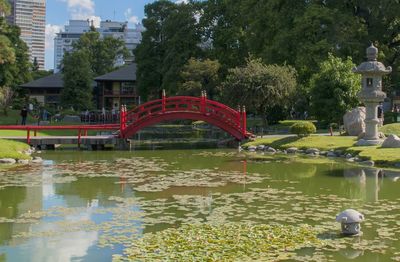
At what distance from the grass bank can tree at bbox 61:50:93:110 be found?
1364 inches

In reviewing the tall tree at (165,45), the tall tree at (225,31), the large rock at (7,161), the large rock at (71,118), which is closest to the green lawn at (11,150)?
the large rock at (7,161)

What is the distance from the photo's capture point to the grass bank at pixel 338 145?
19156 mm

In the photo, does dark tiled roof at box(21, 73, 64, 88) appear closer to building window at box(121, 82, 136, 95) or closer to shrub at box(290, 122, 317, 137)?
building window at box(121, 82, 136, 95)

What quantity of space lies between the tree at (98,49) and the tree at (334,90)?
50459mm

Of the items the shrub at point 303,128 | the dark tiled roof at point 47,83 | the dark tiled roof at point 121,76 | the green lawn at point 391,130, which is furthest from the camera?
the dark tiled roof at point 47,83

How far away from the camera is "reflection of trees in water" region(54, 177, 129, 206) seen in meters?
12.3

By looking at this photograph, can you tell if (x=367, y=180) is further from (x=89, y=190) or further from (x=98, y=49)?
(x=98, y=49)

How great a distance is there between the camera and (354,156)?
69.0 feet

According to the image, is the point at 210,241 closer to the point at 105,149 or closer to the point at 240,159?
the point at 240,159

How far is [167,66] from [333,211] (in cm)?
4230

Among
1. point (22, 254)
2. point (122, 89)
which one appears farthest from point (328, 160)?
point (122, 89)

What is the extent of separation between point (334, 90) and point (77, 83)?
121 ft

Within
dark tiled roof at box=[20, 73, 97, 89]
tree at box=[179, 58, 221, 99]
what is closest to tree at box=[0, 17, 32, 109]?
dark tiled roof at box=[20, 73, 97, 89]

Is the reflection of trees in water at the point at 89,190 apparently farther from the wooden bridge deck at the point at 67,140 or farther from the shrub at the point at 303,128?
the shrub at the point at 303,128
